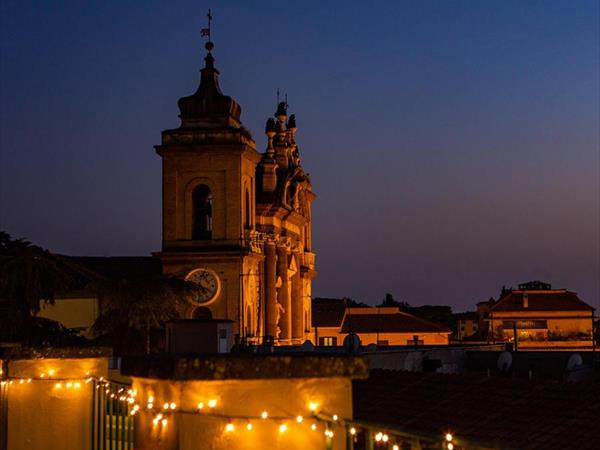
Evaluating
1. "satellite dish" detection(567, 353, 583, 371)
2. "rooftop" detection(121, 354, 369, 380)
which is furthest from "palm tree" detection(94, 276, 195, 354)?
"rooftop" detection(121, 354, 369, 380)

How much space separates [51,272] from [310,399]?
12.5 metres

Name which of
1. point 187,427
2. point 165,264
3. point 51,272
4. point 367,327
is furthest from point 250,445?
point 367,327

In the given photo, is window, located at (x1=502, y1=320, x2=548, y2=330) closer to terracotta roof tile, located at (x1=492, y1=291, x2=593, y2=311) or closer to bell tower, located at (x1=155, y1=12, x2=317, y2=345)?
terracotta roof tile, located at (x1=492, y1=291, x2=593, y2=311)

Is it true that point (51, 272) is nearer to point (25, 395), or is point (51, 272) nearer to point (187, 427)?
point (25, 395)

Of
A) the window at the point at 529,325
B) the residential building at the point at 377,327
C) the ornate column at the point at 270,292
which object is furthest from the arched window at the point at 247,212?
the window at the point at 529,325

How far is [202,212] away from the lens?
168 feet

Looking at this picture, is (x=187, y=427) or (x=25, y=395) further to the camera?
(x=25, y=395)

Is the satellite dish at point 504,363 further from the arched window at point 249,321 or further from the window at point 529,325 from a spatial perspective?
the window at point 529,325

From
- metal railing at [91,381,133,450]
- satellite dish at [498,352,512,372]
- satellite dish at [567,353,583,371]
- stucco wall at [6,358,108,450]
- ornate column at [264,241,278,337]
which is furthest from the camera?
ornate column at [264,241,278,337]

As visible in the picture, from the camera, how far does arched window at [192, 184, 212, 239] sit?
50312 millimetres

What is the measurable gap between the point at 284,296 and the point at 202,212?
377 inches

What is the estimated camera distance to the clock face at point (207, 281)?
49.4 meters

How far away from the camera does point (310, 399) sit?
5.03 meters

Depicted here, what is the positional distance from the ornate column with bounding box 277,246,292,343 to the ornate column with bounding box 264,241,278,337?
6.39 feet
